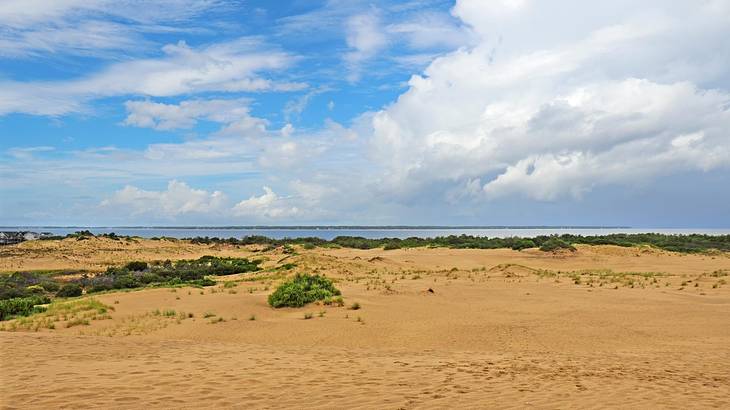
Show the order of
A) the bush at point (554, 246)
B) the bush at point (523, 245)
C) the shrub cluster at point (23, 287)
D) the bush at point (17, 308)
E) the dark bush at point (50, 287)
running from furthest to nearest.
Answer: the bush at point (523, 245)
the bush at point (554, 246)
the dark bush at point (50, 287)
the shrub cluster at point (23, 287)
the bush at point (17, 308)

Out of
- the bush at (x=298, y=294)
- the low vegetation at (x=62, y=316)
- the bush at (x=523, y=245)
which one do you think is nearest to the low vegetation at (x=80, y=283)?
the low vegetation at (x=62, y=316)

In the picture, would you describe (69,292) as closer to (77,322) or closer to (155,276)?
(155,276)

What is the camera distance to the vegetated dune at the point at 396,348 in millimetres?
A: 8844

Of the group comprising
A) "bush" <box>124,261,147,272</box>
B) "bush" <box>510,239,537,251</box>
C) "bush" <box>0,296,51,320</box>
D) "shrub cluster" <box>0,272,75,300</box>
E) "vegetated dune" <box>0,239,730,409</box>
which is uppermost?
"bush" <box>510,239,537,251</box>

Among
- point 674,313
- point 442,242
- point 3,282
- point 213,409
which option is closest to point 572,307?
point 674,313

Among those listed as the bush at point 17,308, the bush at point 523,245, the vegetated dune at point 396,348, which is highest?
the bush at point 523,245

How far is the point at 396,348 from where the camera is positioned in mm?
14477

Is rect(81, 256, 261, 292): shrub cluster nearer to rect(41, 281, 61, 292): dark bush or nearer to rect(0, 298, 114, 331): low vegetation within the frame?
rect(41, 281, 61, 292): dark bush

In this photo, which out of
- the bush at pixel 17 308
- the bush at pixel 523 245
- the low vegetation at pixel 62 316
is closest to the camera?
the low vegetation at pixel 62 316

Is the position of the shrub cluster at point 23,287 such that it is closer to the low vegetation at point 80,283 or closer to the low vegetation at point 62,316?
the low vegetation at point 80,283

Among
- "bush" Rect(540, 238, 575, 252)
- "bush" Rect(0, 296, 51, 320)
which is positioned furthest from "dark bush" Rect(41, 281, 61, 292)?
"bush" Rect(540, 238, 575, 252)

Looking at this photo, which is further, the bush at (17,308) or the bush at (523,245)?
the bush at (523,245)

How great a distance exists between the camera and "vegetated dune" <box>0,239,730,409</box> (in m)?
8.84

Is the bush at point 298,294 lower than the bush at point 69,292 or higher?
higher
